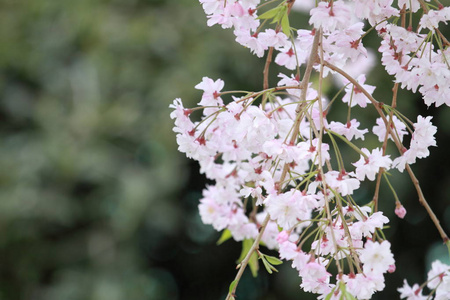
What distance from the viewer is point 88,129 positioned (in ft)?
6.60

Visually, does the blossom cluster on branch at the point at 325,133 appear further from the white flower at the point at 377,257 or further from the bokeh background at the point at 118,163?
the bokeh background at the point at 118,163

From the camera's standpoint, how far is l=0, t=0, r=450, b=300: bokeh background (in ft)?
6.44

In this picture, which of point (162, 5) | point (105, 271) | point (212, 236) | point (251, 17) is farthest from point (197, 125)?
point (162, 5)

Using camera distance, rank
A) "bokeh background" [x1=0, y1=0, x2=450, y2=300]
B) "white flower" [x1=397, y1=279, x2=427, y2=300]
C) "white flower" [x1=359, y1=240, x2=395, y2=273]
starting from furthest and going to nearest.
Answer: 1. "bokeh background" [x1=0, y1=0, x2=450, y2=300]
2. "white flower" [x1=397, y1=279, x2=427, y2=300]
3. "white flower" [x1=359, y1=240, x2=395, y2=273]

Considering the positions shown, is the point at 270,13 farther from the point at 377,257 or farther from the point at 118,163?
the point at 118,163

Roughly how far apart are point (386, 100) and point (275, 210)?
1758 millimetres

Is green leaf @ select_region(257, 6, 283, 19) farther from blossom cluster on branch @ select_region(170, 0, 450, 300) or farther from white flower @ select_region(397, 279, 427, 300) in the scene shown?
white flower @ select_region(397, 279, 427, 300)

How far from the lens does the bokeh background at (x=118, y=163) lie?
196cm

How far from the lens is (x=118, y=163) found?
6.66 ft

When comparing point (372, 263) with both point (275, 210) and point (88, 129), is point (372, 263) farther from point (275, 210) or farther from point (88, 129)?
point (88, 129)

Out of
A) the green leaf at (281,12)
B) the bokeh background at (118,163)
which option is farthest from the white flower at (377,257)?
the bokeh background at (118,163)

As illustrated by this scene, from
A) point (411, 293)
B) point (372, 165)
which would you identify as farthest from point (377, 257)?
point (411, 293)

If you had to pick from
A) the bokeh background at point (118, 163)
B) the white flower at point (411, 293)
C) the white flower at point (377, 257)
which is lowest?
the bokeh background at point (118, 163)

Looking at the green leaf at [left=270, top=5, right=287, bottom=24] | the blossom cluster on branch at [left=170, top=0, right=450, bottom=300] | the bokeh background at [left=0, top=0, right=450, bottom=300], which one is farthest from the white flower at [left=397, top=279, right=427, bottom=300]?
the bokeh background at [left=0, top=0, right=450, bottom=300]
